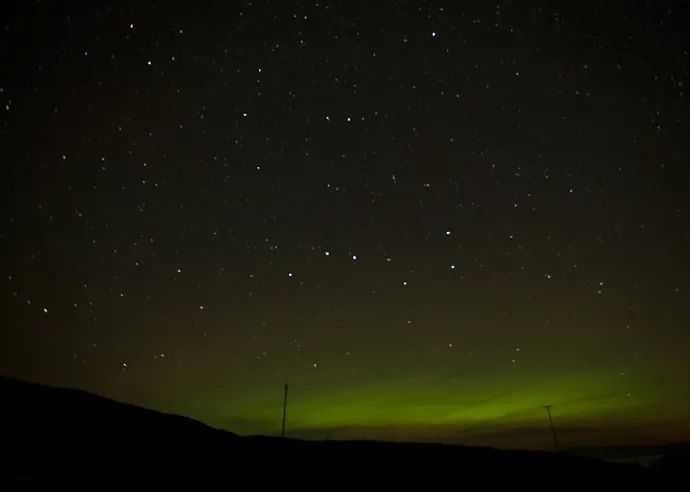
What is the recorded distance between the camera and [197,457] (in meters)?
7.74

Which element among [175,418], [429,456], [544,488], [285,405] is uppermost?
[285,405]

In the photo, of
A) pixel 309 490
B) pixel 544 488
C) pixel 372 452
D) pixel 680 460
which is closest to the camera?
pixel 309 490

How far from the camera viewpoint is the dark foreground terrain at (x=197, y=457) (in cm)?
652

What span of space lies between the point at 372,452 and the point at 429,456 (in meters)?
1.62

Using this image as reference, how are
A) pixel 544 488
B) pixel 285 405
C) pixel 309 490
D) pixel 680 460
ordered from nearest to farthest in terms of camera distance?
pixel 309 490, pixel 544 488, pixel 285 405, pixel 680 460

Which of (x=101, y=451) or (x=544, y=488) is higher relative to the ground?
(x=101, y=451)

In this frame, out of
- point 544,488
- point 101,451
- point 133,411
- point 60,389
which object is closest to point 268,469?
point 101,451

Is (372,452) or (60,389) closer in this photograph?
(60,389)

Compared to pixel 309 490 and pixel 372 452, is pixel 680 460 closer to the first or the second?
pixel 372 452

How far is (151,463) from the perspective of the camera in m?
6.98

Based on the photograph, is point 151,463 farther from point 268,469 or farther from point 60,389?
point 60,389

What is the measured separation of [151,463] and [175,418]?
12.9 feet

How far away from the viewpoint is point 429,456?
37.0ft

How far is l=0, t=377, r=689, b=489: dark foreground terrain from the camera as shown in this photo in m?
6.52
